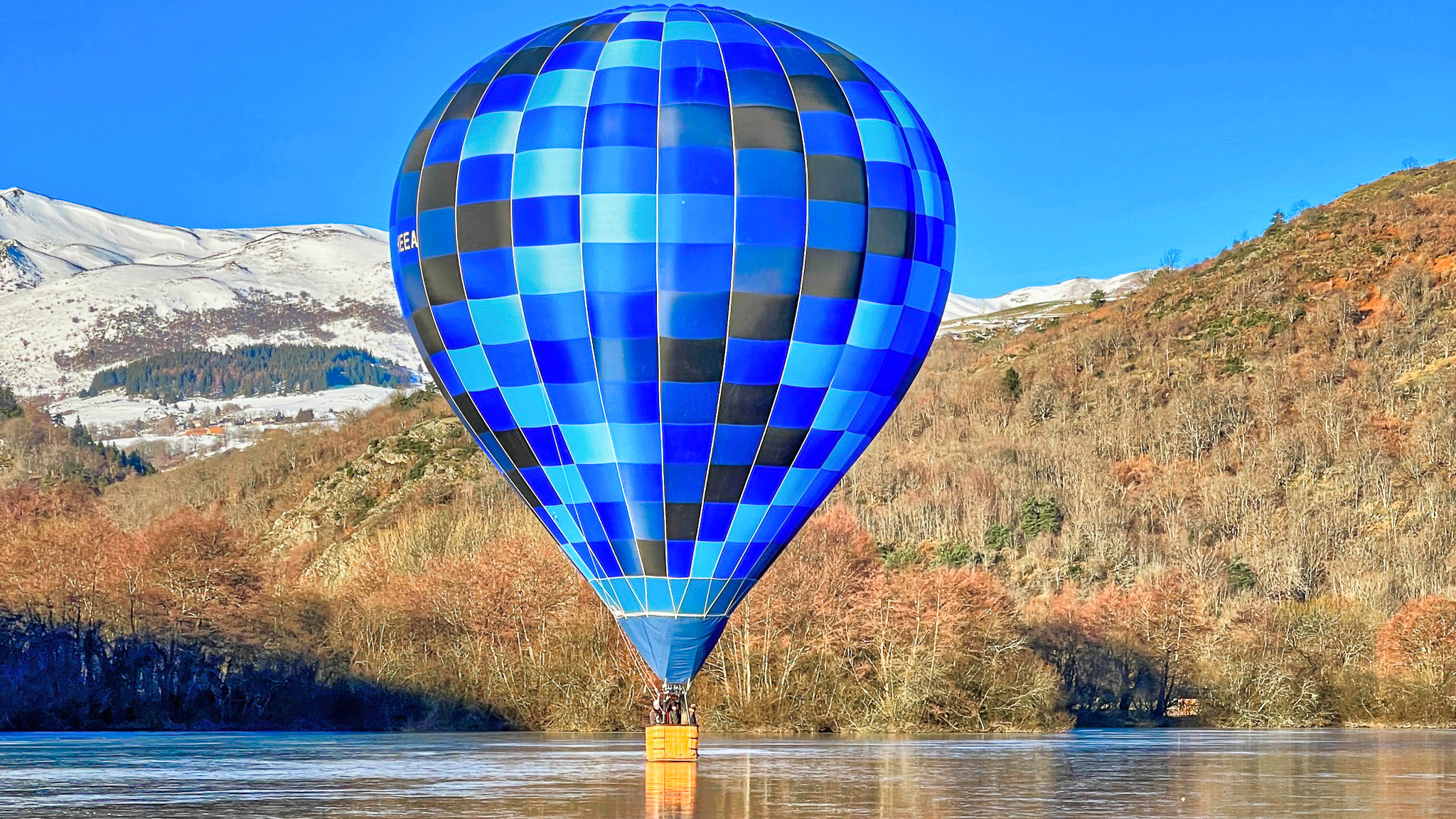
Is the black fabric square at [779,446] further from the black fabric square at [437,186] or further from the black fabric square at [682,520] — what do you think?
the black fabric square at [437,186]

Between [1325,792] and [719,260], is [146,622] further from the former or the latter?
[1325,792]

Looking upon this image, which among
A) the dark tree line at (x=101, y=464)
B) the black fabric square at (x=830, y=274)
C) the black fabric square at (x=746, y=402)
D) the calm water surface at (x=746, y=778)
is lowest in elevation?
the calm water surface at (x=746, y=778)

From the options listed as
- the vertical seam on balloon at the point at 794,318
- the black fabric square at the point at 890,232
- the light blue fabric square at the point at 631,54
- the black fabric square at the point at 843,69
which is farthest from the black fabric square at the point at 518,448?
the black fabric square at the point at 843,69

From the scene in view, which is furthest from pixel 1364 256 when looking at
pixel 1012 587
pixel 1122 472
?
pixel 1012 587

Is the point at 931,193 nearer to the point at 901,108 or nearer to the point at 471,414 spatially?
the point at 901,108

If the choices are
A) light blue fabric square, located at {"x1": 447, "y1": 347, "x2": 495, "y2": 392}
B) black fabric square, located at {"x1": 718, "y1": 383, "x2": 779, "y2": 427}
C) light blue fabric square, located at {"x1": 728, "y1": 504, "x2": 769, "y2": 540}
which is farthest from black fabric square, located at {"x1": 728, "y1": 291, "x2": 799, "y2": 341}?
light blue fabric square, located at {"x1": 447, "y1": 347, "x2": 495, "y2": 392}

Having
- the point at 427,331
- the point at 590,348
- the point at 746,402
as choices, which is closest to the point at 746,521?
the point at 746,402
